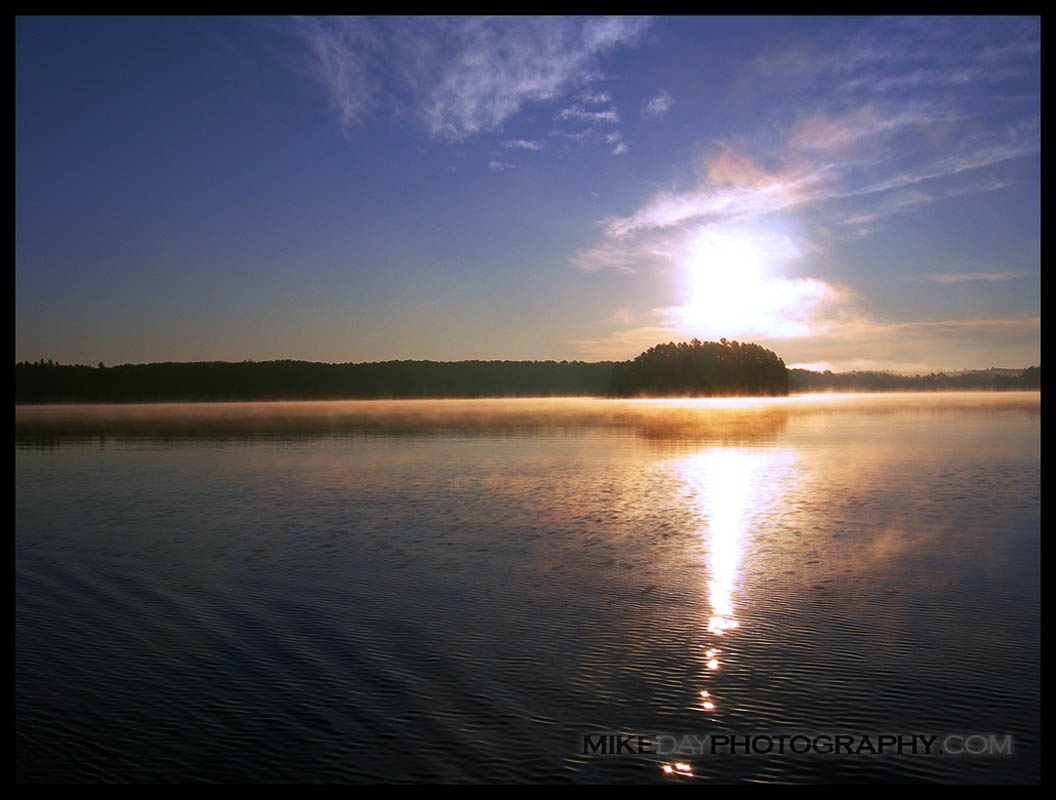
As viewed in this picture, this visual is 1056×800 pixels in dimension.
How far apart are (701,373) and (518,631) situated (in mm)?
169655

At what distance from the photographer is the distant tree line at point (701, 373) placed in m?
172

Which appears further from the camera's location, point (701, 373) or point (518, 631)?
point (701, 373)

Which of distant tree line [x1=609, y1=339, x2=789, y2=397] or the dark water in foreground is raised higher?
distant tree line [x1=609, y1=339, x2=789, y2=397]

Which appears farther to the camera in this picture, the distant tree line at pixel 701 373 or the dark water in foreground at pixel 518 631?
the distant tree line at pixel 701 373

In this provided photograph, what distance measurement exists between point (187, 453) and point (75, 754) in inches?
1134

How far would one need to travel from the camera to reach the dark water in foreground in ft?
21.4

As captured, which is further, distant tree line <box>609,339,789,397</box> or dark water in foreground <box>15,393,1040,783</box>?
distant tree line <box>609,339,789,397</box>

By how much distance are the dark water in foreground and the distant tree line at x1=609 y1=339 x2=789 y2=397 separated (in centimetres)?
15169

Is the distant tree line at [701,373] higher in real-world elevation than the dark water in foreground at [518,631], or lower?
higher

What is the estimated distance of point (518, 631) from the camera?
9.33 meters

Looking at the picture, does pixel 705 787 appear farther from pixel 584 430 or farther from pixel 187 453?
pixel 584 430

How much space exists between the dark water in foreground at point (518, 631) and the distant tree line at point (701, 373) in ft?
498

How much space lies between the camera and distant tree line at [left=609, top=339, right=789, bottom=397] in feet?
565
